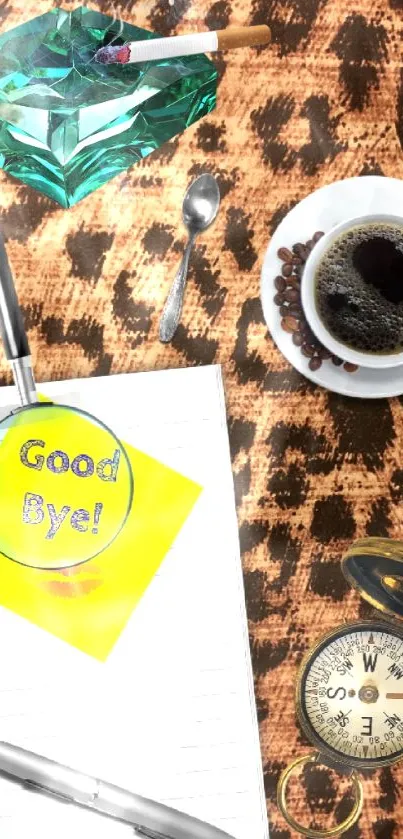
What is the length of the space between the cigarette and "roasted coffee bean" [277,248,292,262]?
0.71 ft

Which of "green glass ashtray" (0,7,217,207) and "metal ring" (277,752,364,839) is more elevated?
"green glass ashtray" (0,7,217,207)

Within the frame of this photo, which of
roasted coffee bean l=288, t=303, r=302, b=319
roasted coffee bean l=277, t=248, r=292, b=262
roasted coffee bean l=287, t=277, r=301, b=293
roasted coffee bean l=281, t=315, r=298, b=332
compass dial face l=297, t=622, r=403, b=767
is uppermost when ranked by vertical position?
roasted coffee bean l=277, t=248, r=292, b=262

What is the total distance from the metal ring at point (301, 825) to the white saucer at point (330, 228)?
15.4 inches

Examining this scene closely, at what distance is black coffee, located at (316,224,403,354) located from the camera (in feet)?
2.80

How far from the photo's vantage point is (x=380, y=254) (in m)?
0.85

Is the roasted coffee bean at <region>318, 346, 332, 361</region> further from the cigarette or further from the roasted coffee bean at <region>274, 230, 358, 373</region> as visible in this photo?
the cigarette

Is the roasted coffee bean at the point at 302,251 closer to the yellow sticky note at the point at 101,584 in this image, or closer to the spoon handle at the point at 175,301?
the spoon handle at the point at 175,301

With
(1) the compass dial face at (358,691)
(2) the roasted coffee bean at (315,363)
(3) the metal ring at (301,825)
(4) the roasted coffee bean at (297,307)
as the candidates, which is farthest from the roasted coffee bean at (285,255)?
(3) the metal ring at (301,825)

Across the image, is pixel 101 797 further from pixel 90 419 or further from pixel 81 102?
pixel 81 102

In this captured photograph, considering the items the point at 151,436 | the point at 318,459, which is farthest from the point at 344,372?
the point at 151,436

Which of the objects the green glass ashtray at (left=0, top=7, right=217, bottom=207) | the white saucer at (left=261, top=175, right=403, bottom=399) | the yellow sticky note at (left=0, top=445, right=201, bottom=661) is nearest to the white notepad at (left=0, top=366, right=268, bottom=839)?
the yellow sticky note at (left=0, top=445, right=201, bottom=661)

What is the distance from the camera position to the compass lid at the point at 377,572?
88cm

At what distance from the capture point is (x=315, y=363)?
0.87 metres

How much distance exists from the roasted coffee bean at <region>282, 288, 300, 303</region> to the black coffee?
3 centimetres
